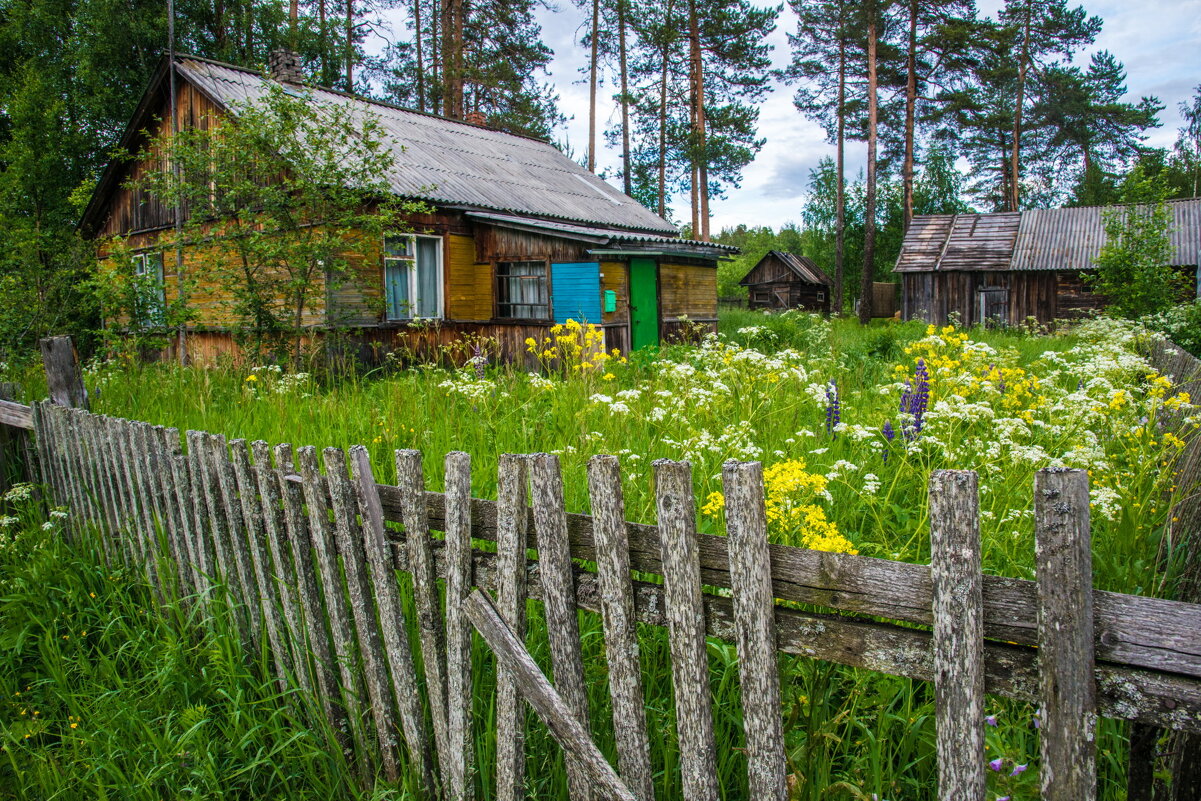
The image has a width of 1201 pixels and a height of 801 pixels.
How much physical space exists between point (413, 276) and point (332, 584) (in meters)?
10.4

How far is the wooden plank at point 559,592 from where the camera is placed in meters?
1.66

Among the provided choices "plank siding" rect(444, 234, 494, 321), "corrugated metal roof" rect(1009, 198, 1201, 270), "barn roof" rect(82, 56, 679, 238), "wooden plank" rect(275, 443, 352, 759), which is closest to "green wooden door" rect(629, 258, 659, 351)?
"barn roof" rect(82, 56, 679, 238)

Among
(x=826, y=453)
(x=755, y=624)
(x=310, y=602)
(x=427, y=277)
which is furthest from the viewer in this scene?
(x=427, y=277)

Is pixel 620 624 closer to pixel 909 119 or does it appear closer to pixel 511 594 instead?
pixel 511 594

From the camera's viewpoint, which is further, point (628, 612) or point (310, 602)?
point (310, 602)

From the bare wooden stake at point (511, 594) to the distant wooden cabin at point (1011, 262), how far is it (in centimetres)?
2277

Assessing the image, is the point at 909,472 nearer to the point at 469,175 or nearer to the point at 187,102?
the point at 469,175

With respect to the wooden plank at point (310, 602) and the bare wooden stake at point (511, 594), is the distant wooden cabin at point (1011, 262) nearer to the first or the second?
the wooden plank at point (310, 602)

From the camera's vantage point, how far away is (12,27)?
20.3m

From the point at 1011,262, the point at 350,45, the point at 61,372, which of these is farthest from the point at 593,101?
Answer: the point at 61,372

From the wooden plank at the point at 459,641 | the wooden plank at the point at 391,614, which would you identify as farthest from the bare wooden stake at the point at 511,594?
the wooden plank at the point at 391,614

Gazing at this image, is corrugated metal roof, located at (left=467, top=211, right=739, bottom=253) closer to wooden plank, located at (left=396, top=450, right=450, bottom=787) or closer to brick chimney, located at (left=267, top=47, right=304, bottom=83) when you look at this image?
brick chimney, located at (left=267, top=47, right=304, bottom=83)

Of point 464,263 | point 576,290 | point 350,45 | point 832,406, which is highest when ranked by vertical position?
point 350,45

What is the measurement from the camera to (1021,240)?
2269 cm
